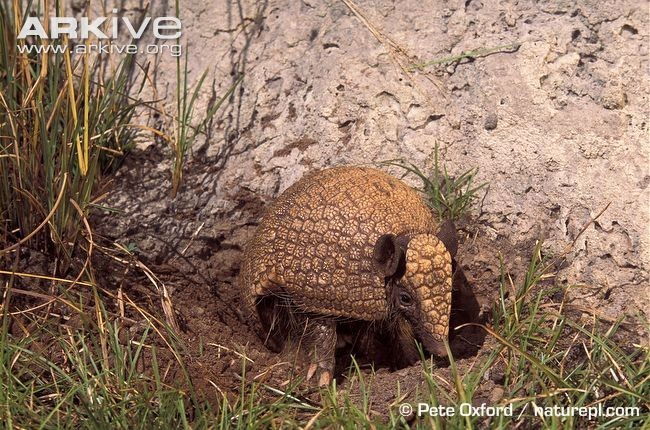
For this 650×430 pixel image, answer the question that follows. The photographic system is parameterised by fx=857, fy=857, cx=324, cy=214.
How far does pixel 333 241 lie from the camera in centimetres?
377

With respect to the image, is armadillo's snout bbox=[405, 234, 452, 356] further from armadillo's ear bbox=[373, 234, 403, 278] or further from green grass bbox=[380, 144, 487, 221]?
green grass bbox=[380, 144, 487, 221]

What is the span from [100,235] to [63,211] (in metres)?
0.39

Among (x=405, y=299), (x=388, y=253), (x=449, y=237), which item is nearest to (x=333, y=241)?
(x=388, y=253)

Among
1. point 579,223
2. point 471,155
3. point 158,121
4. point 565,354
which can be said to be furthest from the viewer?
point 158,121

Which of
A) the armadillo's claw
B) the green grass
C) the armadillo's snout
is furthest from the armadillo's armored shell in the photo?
the green grass

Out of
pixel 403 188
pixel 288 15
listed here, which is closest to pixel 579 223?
pixel 403 188

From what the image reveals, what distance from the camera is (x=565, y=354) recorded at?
141 inches

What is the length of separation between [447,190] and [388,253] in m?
0.85

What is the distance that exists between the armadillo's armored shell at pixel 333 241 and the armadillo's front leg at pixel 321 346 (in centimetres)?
12

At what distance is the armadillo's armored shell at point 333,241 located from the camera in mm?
3756

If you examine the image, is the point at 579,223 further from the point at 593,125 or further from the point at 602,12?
the point at 602,12

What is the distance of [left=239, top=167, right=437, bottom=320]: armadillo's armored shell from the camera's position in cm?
376

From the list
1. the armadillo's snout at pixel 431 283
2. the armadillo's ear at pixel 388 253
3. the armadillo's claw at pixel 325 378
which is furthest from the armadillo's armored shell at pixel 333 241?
the armadillo's claw at pixel 325 378

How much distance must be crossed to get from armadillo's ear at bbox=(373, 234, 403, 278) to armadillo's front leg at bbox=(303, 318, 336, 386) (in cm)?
44
